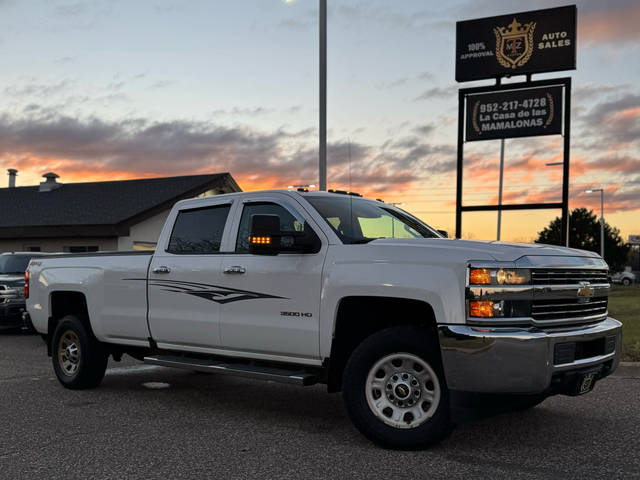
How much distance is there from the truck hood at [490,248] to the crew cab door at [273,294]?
71cm

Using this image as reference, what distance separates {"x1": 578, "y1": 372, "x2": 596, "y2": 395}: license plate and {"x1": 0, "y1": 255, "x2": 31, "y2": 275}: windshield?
1369 centimetres

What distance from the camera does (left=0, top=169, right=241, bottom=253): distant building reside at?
82.3ft

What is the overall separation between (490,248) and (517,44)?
13.7 m

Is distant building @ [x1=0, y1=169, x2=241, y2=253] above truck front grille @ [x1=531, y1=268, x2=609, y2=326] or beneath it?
above

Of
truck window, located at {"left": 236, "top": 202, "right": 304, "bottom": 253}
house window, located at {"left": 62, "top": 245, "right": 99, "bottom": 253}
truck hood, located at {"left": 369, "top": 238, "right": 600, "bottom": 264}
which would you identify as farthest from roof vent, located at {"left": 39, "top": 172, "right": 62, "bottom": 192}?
truck hood, located at {"left": 369, "top": 238, "right": 600, "bottom": 264}

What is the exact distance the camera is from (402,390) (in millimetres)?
5715

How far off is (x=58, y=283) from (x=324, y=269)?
4.13 metres

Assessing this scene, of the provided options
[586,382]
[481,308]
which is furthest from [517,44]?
[481,308]

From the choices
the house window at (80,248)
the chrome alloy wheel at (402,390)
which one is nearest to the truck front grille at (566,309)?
the chrome alloy wheel at (402,390)

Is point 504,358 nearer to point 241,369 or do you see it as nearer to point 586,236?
point 241,369

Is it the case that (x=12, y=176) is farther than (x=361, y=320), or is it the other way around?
(x=12, y=176)

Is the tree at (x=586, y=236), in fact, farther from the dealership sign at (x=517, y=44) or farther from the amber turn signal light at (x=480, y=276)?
the amber turn signal light at (x=480, y=276)

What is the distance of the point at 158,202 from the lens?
25984 mm

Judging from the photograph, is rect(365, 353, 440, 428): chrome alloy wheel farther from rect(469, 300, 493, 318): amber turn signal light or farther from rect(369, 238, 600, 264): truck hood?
rect(369, 238, 600, 264): truck hood
